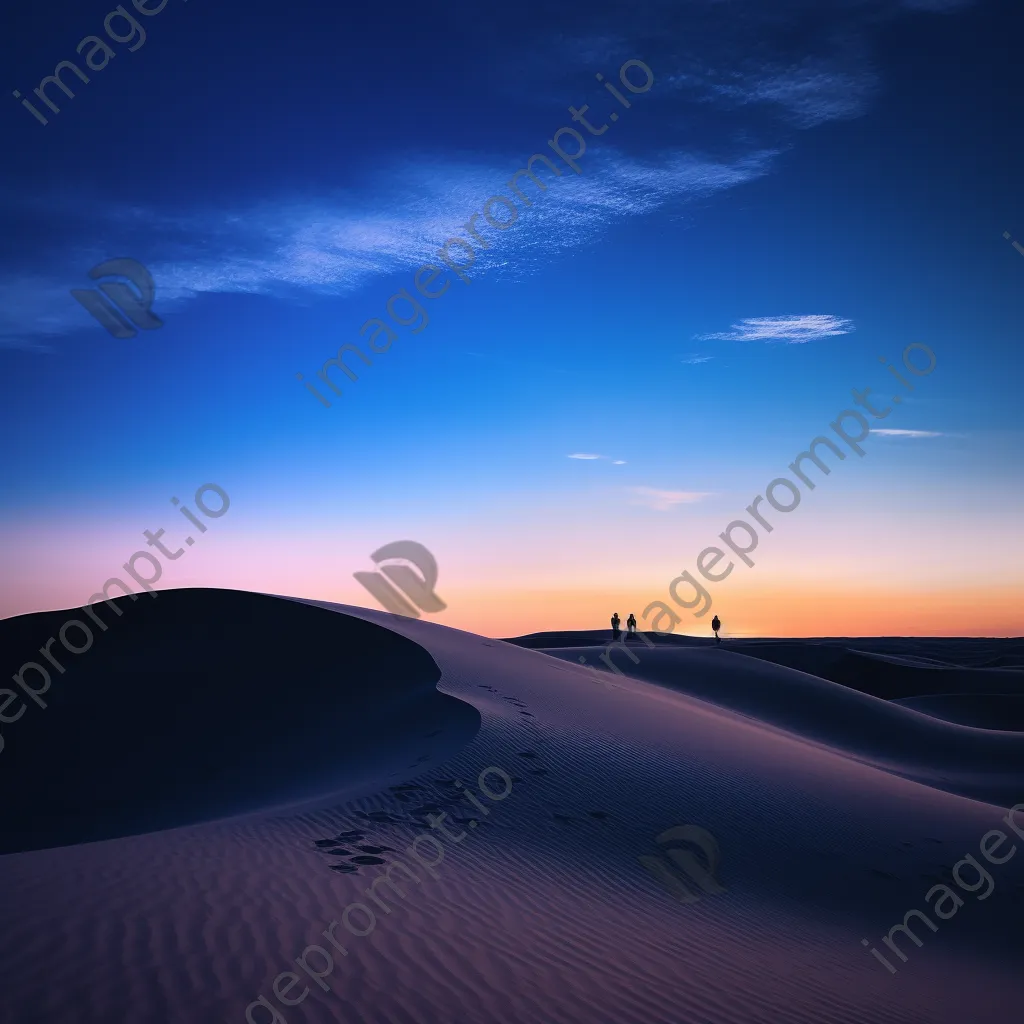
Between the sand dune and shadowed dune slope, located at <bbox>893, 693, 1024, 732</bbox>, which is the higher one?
shadowed dune slope, located at <bbox>893, 693, 1024, 732</bbox>

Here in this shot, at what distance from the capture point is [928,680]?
40125mm

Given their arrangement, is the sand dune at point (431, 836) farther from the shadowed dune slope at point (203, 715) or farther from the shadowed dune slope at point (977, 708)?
the shadowed dune slope at point (977, 708)

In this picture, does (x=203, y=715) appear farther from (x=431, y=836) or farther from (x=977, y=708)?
(x=977, y=708)

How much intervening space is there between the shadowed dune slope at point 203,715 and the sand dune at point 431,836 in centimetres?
7

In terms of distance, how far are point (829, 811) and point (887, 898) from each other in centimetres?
238

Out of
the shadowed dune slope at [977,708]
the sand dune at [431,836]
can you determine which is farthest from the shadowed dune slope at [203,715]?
the shadowed dune slope at [977,708]

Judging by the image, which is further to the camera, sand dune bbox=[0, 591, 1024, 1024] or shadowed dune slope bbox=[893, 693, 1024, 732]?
shadowed dune slope bbox=[893, 693, 1024, 732]

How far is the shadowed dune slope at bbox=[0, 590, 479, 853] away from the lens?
1209 cm

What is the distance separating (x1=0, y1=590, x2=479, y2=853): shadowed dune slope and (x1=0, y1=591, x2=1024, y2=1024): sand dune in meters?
0.07

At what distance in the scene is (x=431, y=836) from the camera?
312 inches

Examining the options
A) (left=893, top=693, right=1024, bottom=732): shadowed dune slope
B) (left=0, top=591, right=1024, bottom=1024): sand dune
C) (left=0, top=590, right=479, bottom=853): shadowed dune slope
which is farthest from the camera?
(left=893, top=693, right=1024, bottom=732): shadowed dune slope

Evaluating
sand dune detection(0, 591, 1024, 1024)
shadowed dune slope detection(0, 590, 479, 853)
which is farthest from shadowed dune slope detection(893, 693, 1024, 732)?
shadowed dune slope detection(0, 590, 479, 853)

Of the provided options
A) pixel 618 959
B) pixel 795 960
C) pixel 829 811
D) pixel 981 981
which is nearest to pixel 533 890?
pixel 618 959

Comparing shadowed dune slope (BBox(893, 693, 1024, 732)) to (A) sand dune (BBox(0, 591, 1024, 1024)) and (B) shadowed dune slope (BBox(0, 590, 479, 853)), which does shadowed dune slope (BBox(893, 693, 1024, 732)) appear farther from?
(B) shadowed dune slope (BBox(0, 590, 479, 853))
